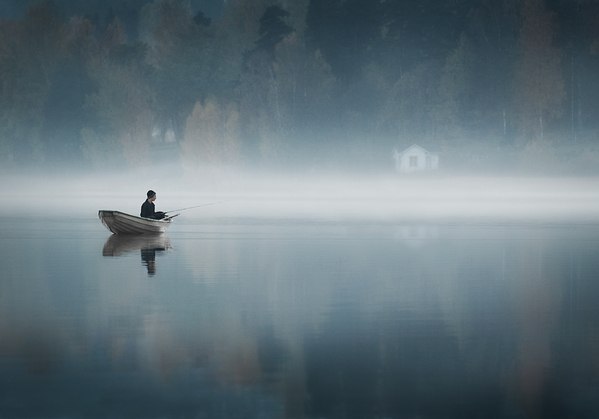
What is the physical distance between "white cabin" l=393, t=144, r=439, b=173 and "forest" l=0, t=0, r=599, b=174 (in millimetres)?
1185

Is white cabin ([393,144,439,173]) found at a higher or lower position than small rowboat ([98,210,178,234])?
higher

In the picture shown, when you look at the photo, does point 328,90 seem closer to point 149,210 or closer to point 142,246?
point 149,210

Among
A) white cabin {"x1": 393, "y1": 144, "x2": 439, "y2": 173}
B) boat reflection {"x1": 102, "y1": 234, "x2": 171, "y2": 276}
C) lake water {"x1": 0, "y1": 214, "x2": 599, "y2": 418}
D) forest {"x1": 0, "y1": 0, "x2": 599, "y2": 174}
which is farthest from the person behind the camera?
white cabin {"x1": 393, "y1": 144, "x2": 439, "y2": 173}

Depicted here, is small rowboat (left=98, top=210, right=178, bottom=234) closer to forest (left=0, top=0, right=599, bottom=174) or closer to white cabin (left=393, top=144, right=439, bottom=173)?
forest (left=0, top=0, right=599, bottom=174)

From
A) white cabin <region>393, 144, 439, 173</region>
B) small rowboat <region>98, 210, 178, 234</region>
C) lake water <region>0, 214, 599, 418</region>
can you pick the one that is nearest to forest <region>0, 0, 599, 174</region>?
white cabin <region>393, 144, 439, 173</region>

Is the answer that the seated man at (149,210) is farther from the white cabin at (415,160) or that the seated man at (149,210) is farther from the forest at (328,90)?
the white cabin at (415,160)

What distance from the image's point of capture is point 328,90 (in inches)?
3711

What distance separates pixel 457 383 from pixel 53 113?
9656 cm

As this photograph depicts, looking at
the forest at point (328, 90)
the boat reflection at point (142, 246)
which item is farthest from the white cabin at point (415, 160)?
the boat reflection at point (142, 246)

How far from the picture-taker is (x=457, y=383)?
11547 mm

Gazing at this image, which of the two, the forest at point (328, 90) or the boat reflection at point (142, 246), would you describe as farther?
the forest at point (328, 90)

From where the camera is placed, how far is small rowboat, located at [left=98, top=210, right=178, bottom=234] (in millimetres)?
34219

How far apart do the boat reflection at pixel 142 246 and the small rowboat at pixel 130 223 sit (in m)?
0.23

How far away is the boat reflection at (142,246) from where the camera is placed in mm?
26475
